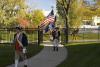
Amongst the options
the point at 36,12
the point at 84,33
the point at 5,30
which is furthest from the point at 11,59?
the point at 36,12

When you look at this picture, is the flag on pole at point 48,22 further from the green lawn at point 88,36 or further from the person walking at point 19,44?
the person walking at point 19,44

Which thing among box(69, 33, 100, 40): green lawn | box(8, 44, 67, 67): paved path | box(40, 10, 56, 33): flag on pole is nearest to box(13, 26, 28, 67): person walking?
box(8, 44, 67, 67): paved path

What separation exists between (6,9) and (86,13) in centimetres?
1440

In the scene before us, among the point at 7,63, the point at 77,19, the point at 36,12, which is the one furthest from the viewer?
the point at 36,12

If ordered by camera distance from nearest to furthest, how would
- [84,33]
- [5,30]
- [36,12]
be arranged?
[5,30]
[84,33]
[36,12]

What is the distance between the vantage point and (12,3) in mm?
56562

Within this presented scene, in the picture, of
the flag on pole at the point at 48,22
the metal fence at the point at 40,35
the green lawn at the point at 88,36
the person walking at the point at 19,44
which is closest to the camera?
the person walking at the point at 19,44

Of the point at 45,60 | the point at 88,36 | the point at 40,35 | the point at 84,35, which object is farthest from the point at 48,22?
the point at 88,36

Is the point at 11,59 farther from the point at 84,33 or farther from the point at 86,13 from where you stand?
the point at 86,13

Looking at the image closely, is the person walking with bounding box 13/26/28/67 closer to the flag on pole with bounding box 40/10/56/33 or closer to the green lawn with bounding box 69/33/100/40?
the flag on pole with bounding box 40/10/56/33

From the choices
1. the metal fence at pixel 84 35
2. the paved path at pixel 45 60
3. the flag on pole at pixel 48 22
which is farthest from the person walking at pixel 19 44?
the metal fence at pixel 84 35

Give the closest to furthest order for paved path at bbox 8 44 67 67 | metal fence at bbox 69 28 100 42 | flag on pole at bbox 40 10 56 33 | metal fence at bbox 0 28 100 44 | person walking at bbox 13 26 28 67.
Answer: person walking at bbox 13 26 28 67 < paved path at bbox 8 44 67 67 < flag on pole at bbox 40 10 56 33 < metal fence at bbox 0 28 100 44 < metal fence at bbox 69 28 100 42

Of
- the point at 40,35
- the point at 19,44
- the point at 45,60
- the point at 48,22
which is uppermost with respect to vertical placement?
the point at 48,22

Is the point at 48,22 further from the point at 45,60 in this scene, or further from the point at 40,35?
the point at 45,60
